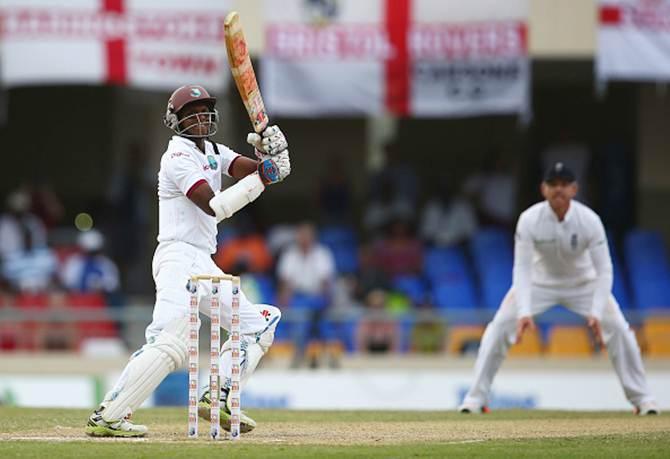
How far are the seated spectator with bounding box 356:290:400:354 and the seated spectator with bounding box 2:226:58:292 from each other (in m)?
3.75

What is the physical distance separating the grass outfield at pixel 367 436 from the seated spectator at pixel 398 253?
21.4ft

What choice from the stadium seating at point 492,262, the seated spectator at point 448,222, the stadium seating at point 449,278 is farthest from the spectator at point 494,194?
the stadium seating at point 449,278

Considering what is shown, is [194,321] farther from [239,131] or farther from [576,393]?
[239,131]

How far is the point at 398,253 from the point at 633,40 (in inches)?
149

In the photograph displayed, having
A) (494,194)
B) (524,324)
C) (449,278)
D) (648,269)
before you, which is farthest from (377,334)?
(524,324)

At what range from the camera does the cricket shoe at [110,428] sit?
7.98 meters

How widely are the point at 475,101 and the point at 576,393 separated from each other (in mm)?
3823

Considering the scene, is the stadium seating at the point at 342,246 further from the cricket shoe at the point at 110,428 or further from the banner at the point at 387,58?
the cricket shoe at the point at 110,428

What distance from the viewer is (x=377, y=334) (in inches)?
583

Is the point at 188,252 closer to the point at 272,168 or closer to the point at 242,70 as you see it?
the point at 272,168

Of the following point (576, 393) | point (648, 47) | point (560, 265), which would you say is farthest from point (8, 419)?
point (648, 47)

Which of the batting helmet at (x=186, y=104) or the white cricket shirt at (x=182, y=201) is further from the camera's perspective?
the batting helmet at (x=186, y=104)

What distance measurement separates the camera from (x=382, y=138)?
2075cm

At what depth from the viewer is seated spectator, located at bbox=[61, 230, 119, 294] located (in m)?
16.3
